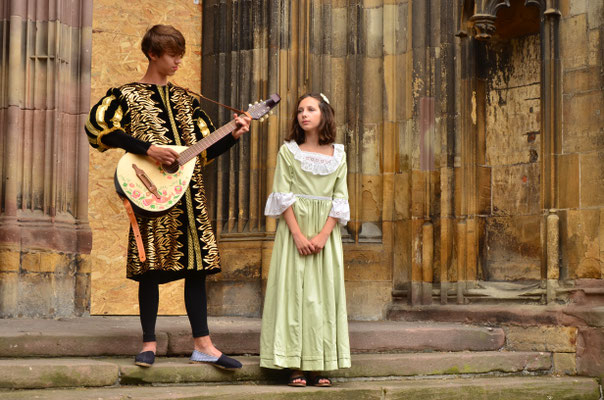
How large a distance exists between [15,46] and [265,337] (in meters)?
3.09

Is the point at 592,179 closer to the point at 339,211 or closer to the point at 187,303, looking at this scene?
the point at 339,211

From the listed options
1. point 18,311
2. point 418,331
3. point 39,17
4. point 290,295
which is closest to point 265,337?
point 290,295

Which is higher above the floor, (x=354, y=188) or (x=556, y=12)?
(x=556, y=12)

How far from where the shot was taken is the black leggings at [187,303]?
5324mm

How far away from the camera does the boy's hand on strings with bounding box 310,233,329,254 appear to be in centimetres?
559

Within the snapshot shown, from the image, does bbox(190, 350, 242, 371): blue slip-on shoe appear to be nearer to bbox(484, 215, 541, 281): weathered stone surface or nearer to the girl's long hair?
the girl's long hair

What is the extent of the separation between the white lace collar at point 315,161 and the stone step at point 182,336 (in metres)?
1.21

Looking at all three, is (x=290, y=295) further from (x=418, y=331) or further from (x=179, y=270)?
(x=418, y=331)

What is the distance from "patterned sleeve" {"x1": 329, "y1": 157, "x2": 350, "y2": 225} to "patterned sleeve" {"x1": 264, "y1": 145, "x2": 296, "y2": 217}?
0.24 metres

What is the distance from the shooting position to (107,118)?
5.32m

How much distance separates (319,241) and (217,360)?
874 mm

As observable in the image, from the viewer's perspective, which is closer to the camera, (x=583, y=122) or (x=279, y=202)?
(x=279, y=202)

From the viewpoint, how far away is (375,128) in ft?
26.7

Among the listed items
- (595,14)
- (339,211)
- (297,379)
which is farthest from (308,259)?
(595,14)
